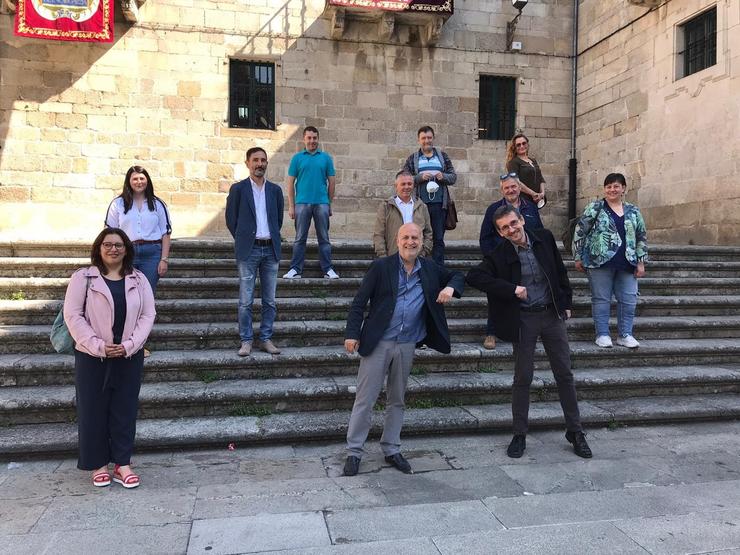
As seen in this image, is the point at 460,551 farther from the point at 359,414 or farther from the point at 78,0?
the point at 78,0

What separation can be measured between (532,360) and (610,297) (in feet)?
7.40

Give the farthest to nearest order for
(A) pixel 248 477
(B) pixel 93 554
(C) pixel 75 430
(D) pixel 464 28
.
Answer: (D) pixel 464 28
(C) pixel 75 430
(A) pixel 248 477
(B) pixel 93 554

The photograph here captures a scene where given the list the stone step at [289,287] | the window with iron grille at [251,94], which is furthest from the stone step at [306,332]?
the window with iron grille at [251,94]

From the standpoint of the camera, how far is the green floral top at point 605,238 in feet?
18.7

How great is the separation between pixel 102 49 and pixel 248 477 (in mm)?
10051

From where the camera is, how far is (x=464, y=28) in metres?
12.0

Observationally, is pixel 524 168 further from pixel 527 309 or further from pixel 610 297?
pixel 527 309

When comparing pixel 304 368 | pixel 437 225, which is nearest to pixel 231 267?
pixel 304 368

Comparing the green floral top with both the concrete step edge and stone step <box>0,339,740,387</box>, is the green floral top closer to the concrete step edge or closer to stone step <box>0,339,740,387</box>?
stone step <box>0,339,740,387</box>

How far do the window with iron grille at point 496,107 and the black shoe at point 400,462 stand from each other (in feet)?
32.1

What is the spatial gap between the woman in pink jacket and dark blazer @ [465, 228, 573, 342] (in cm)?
247

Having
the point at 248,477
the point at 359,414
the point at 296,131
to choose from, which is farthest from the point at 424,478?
the point at 296,131

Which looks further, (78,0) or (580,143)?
(580,143)

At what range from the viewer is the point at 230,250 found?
24.7ft
